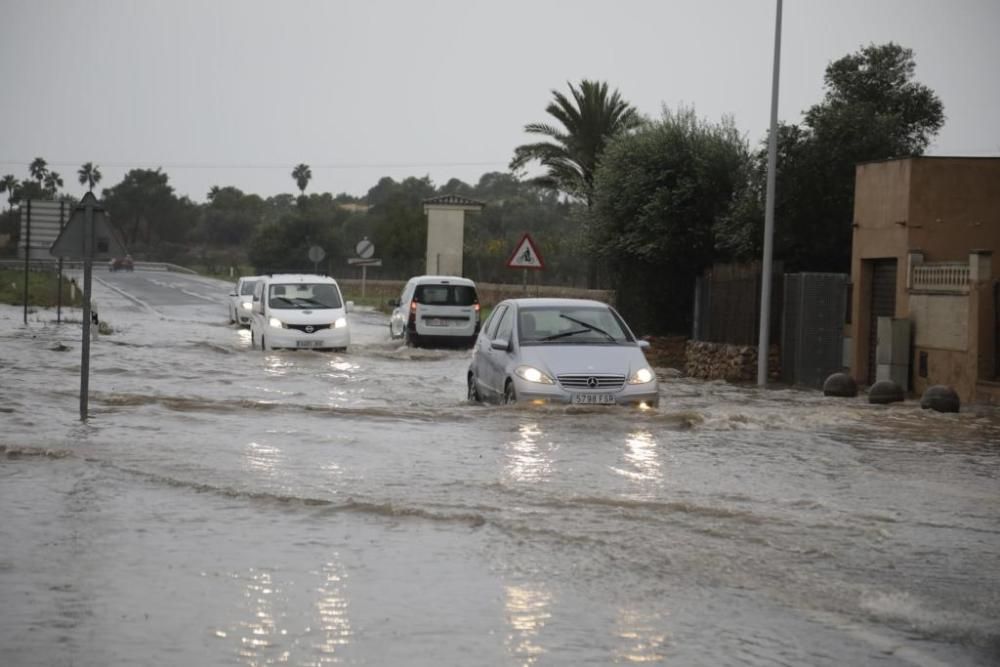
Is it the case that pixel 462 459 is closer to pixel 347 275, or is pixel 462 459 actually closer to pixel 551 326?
pixel 551 326

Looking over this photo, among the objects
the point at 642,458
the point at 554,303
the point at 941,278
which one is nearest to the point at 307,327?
the point at 554,303

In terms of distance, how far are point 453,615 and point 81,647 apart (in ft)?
5.60

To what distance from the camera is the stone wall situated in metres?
27.1

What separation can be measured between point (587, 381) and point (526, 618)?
8674mm

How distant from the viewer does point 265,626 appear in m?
6.46

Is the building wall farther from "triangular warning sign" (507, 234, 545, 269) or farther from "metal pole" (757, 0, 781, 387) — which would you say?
"metal pole" (757, 0, 781, 387)

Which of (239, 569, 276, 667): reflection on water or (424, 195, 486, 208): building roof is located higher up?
(424, 195, 486, 208): building roof

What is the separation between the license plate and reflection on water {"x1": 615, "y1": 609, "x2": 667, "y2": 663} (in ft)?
27.2

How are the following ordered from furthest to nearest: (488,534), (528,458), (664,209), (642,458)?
(664,209) → (642,458) → (528,458) → (488,534)

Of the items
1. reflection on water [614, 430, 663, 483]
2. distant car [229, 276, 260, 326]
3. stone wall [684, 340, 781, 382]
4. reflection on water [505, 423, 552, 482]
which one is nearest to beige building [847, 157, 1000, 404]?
stone wall [684, 340, 781, 382]

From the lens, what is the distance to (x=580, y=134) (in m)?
46.4

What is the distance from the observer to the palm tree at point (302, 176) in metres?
157

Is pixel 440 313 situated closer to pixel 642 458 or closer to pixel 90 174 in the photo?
pixel 642 458

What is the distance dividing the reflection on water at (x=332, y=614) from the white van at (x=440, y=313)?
24.4 meters
